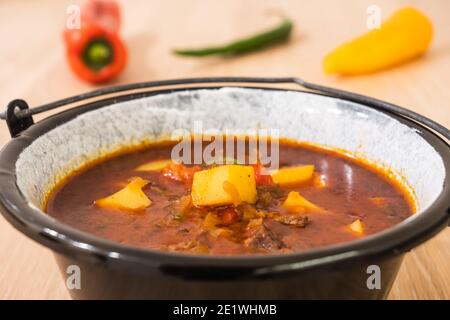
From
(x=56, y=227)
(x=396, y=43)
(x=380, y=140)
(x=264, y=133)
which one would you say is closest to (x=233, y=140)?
(x=264, y=133)

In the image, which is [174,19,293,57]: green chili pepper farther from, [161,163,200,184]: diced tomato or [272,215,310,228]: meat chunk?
[272,215,310,228]: meat chunk

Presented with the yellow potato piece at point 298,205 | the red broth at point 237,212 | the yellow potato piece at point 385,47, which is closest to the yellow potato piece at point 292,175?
the red broth at point 237,212

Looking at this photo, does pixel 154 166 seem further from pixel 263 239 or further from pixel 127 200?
pixel 263 239

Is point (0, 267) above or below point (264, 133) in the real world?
below

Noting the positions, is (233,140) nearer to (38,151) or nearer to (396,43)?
(38,151)

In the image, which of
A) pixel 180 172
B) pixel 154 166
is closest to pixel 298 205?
pixel 180 172

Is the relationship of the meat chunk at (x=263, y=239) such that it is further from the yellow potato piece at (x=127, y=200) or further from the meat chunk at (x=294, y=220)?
the yellow potato piece at (x=127, y=200)
